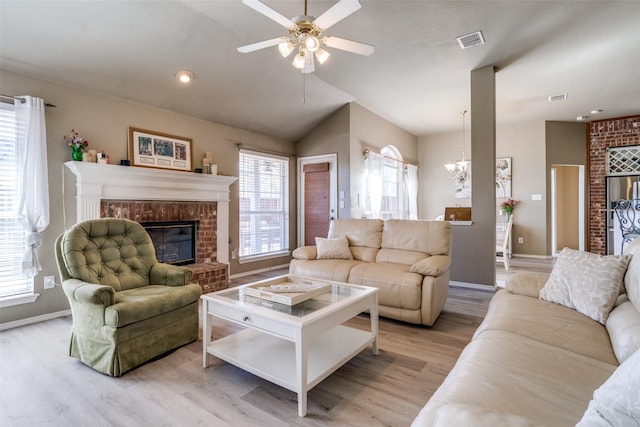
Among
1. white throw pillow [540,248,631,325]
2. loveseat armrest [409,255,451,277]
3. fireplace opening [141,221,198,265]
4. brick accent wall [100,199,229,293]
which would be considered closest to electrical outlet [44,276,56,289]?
brick accent wall [100,199,229,293]

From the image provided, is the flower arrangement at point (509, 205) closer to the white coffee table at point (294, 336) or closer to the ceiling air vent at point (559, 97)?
the ceiling air vent at point (559, 97)

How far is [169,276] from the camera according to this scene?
2750mm

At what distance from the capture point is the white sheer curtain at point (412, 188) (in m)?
7.59

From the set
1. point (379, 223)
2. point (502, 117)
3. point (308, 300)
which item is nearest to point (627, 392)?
point (308, 300)

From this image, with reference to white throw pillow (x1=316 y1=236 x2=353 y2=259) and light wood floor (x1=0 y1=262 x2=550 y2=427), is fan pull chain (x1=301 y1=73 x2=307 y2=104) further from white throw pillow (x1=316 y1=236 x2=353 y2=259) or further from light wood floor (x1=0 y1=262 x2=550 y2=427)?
light wood floor (x1=0 y1=262 x2=550 y2=427)

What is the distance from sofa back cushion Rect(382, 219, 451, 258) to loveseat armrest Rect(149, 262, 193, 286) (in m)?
2.19

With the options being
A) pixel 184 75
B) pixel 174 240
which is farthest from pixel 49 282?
pixel 184 75

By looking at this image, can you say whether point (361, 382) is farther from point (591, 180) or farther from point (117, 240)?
point (591, 180)

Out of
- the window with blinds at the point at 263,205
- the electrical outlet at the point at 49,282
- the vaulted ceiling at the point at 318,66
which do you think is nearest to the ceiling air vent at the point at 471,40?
the vaulted ceiling at the point at 318,66

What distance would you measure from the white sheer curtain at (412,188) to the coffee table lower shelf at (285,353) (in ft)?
18.6

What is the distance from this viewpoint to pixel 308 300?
2.18 m

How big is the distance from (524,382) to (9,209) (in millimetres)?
4235

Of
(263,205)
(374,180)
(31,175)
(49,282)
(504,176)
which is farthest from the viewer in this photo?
(504,176)

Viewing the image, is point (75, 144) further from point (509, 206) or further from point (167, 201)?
point (509, 206)
